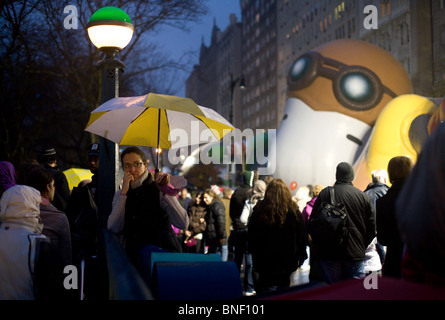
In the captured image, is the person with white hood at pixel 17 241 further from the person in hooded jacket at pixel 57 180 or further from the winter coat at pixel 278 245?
the winter coat at pixel 278 245

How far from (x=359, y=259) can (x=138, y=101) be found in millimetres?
3117

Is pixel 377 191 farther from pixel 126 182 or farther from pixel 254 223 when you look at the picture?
pixel 126 182

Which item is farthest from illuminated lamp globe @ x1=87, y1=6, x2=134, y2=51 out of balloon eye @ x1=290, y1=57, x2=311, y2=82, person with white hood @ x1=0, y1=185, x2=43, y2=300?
balloon eye @ x1=290, y1=57, x2=311, y2=82

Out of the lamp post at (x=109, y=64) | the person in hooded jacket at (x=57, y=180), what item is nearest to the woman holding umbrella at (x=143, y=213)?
the lamp post at (x=109, y=64)

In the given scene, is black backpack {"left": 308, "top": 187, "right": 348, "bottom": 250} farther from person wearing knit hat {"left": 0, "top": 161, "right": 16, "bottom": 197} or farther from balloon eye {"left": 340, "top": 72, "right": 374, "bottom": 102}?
balloon eye {"left": 340, "top": 72, "right": 374, "bottom": 102}

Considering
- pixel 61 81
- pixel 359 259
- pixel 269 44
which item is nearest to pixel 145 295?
pixel 359 259

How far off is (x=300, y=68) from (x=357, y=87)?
2.32 metres

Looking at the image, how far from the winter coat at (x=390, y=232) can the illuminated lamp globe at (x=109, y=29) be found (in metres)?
3.49

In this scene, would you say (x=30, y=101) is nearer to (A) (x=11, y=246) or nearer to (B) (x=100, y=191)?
(B) (x=100, y=191)

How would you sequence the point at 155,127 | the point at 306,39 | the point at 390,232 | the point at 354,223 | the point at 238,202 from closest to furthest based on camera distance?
the point at 390,232, the point at 354,223, the point at 155,127, the point at 238,202, the point at 306,39

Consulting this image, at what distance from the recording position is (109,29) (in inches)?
223

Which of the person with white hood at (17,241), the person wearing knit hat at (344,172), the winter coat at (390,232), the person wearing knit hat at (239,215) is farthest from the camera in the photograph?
the person wearing knit hat at (239,215)

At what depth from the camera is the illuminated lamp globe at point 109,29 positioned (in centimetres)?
564

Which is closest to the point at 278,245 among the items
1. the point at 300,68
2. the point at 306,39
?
the point at 300,68
